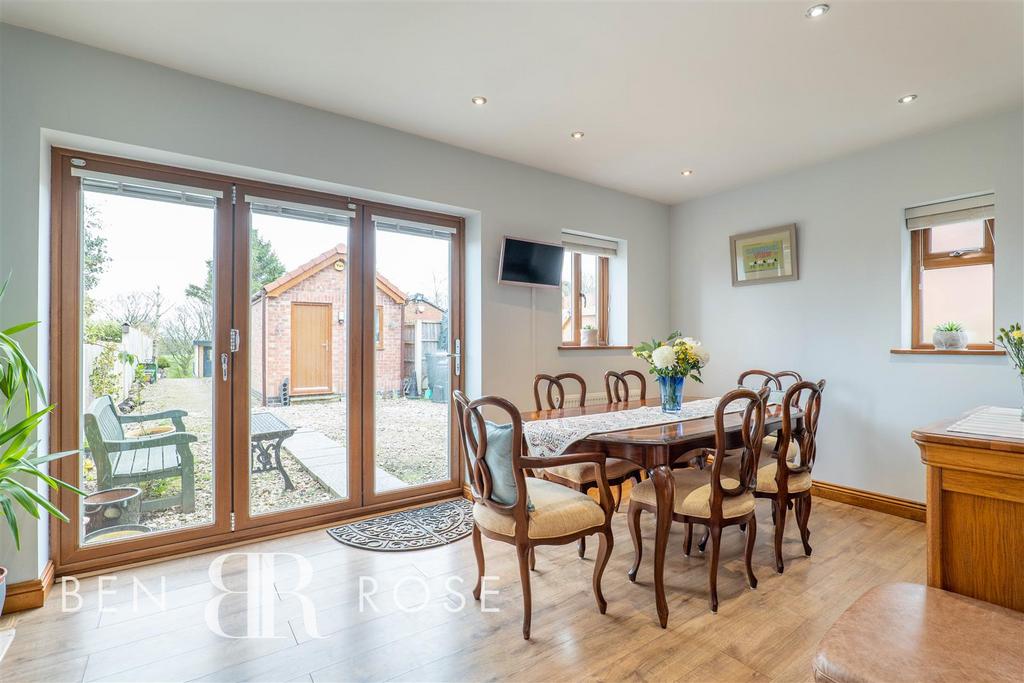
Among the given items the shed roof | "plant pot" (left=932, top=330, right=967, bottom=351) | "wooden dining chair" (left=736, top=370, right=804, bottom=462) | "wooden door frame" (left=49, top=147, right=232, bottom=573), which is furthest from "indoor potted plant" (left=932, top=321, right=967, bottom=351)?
"wooden door frame" (left=49, top=147, right=232, bottom=573)

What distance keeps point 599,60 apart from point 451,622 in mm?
2739

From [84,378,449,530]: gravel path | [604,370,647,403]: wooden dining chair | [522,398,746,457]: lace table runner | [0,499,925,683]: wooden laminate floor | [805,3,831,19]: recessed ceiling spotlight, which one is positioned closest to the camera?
[0,499,925,683]: wooden laminate floor

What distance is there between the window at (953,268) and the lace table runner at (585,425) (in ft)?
5.44

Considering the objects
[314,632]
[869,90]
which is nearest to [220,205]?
[314,632]

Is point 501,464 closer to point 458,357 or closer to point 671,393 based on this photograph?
point 671,393

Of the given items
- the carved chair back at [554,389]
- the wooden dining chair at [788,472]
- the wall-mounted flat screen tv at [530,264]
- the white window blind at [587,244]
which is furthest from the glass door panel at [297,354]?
the wooden dining chair at [788,472]

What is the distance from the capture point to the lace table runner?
7.65 ft

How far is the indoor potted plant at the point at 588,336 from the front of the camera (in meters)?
4.50

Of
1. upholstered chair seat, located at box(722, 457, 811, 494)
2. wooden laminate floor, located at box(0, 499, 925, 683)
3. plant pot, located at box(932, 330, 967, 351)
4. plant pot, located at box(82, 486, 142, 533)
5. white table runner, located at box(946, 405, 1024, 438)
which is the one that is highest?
plant pot, located at box(932, 330, 967, 351)

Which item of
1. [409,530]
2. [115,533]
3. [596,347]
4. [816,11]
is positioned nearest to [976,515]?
[816,11]

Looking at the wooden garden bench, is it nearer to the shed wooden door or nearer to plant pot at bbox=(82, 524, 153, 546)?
plant pot at bbox=(82, 524, 153, 546)

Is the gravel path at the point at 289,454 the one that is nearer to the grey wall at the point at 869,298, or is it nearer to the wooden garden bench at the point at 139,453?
the wooden garden bench at the point at 139,453

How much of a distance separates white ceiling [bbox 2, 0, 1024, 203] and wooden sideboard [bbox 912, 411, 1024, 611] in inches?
75.3

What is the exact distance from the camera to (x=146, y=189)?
265cm
